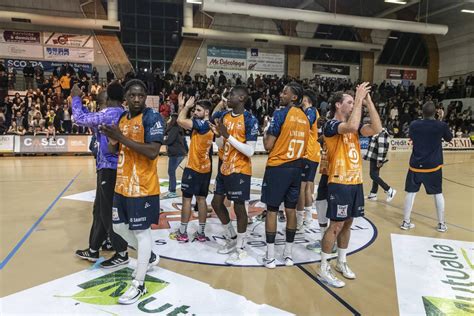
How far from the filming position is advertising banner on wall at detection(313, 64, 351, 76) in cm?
2369

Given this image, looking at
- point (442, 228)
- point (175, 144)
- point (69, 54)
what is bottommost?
point (442, 228)

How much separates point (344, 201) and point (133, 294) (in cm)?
214

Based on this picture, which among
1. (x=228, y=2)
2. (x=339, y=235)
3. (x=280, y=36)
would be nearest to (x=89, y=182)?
(x=339, y=235)

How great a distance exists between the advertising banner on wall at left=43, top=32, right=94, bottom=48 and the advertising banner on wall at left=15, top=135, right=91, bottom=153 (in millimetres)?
8002

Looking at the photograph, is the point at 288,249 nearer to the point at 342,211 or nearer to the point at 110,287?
the point at 342,211

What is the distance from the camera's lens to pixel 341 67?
2425 cm

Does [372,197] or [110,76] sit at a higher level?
[110,76]

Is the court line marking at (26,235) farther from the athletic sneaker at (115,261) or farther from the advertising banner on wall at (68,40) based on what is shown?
the advertising banner on wall at (68,40)

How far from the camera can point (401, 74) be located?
25844mm

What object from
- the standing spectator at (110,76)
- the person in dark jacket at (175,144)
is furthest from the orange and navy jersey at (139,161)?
the standing spectator at (110,76)

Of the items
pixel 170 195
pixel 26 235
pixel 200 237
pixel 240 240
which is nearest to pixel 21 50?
pixel 170 195

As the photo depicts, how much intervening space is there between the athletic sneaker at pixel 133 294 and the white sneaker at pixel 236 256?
41.6 inches

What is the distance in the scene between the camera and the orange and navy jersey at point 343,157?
3432 mm

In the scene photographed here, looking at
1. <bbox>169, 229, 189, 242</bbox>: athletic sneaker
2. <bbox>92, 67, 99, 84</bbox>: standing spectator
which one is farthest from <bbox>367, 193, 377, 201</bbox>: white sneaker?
<bbox>92, 67, 99, 84</bbox>: standing spectator
